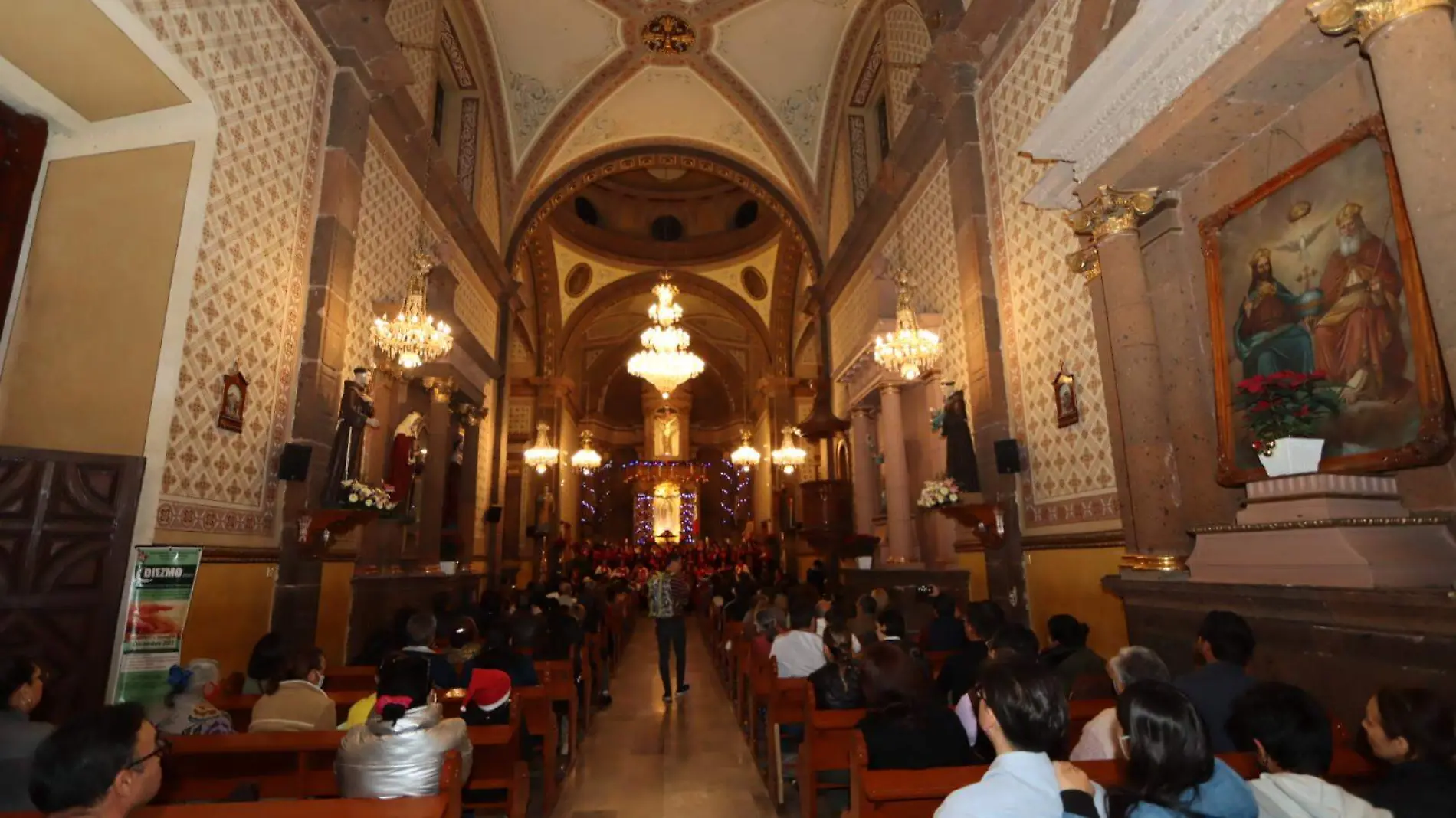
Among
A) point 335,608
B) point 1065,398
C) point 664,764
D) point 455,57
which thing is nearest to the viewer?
point 664,764

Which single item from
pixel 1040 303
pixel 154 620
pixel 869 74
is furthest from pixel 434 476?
pixel 869 74

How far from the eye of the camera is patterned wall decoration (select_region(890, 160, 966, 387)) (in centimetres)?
820

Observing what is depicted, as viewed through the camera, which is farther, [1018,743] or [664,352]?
[664,352]

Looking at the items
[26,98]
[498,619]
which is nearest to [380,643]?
[498,619]

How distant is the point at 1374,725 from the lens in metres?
2.15

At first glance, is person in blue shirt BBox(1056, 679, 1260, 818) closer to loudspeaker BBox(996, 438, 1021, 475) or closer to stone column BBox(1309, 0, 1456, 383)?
stone column BBox(1309, 0, 1456, 383)

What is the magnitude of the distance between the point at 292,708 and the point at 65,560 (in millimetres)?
2055

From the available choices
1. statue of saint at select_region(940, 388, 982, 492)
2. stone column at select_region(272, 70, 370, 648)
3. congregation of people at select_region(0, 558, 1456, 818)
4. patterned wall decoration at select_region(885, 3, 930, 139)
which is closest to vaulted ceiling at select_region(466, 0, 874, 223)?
patterned wall decoration at select_region(885, 3, 930, 139)

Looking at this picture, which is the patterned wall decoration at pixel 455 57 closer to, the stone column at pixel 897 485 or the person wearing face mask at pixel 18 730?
the stone column at pixel 897 485

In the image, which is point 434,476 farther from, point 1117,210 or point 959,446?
point 1117,210

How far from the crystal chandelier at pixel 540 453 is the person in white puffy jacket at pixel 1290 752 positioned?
14931 millimetres

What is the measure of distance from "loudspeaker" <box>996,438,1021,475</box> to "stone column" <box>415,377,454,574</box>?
655 cm

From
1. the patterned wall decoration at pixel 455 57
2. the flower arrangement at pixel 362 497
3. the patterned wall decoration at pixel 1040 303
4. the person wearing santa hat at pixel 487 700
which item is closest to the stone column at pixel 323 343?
the flower arrangement at pixel 362 497

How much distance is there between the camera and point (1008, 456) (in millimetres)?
6719
